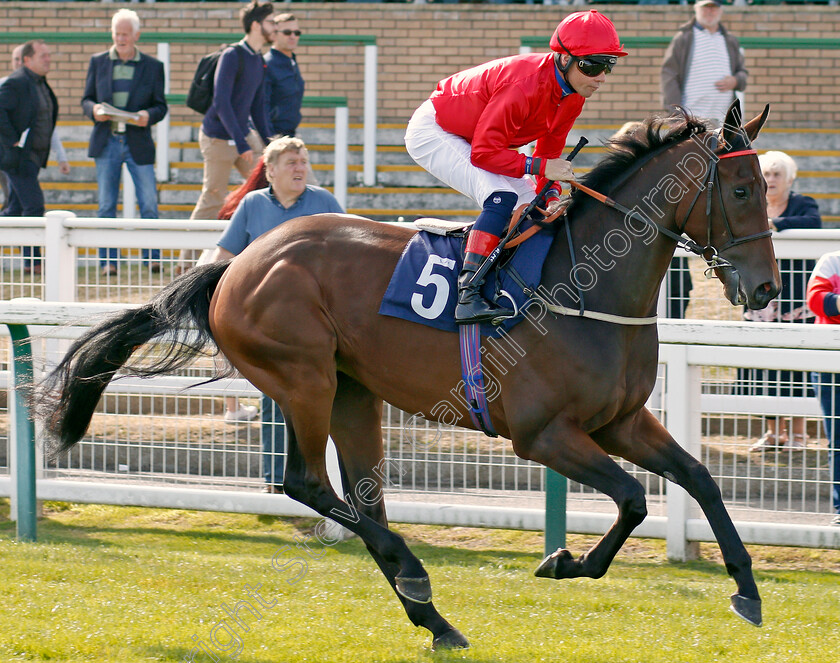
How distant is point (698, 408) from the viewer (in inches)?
202

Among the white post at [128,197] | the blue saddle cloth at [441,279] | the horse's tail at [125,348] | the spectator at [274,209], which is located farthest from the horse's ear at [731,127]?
the white post at [128,197]

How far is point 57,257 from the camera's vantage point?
6.08 m

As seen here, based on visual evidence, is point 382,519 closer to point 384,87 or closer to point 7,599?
point 7,599

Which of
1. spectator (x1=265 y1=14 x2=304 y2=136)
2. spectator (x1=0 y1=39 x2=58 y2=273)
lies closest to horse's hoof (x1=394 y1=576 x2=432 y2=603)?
spectator (x1=265 y1=14 x2=304 y2=136)

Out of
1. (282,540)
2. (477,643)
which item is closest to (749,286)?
(477,643)

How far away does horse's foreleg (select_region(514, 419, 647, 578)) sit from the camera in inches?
151

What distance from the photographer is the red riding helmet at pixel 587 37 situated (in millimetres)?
3947

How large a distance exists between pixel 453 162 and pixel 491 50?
903 centimetres

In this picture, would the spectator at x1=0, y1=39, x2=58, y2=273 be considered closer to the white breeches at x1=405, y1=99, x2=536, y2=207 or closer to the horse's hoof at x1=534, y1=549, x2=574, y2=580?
the white breeches at x1=405, y1=99, x2=536, y2=207

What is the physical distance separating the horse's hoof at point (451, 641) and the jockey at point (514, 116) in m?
1.06

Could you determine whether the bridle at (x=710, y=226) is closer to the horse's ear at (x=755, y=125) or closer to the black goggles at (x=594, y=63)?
the horse's ear at (x=755, y=125)

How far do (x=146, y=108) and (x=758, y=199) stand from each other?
20.5ft

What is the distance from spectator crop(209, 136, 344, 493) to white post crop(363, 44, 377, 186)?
5.35 m

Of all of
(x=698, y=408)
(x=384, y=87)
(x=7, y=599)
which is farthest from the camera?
(x=384, y=87)
